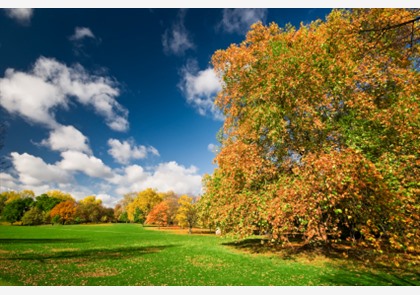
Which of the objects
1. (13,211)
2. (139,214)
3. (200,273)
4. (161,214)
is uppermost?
(13,211)

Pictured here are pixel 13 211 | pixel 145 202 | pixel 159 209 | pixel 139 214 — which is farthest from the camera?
pixel 139 214

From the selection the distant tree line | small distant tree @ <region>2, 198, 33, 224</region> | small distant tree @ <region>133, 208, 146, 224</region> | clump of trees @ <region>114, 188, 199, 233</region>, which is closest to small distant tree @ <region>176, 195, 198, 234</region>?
clump of trees @ <region>114, 188, 199, 233</region>

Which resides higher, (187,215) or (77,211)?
(77,211)

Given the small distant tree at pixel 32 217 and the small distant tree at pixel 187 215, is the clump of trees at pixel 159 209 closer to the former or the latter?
the small distant tree at pixel 187 215

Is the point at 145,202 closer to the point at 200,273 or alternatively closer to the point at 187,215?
Result: the point at 187,215

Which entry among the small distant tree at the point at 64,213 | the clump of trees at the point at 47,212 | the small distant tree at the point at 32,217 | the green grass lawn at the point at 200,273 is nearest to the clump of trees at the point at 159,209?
the green grass lawn at the point at 200,273

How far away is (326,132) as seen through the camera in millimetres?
16828

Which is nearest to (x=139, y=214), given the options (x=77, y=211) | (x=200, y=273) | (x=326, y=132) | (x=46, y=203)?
(x=77, y=211)

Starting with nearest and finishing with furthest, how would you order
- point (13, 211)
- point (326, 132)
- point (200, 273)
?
point (200, 273) < point (326, 132) < point (13, 211)

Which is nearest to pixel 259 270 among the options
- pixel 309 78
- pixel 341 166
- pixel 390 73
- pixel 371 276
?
pixel 371 276

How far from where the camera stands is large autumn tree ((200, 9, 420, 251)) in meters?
12.0

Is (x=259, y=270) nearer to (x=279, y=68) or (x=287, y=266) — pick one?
(x=287, y=266)

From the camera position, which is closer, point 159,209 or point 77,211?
point 159,209

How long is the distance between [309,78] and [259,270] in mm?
12292
